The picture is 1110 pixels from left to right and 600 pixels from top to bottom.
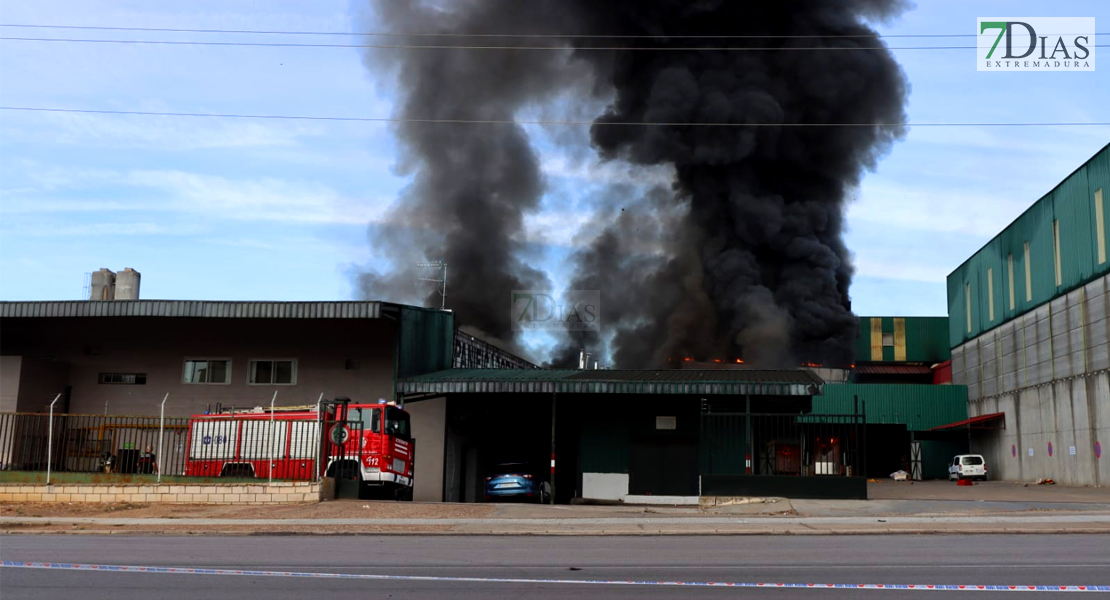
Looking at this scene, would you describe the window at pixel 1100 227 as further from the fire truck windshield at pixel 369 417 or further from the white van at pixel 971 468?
the fire truck windshield at pixel 369 417

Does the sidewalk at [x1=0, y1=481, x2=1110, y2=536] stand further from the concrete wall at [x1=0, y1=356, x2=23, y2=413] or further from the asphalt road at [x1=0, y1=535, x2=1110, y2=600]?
the concrete wall at [x1=0, y1=356, x2=23, y2=413]

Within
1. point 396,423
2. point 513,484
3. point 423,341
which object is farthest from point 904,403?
point 396,423

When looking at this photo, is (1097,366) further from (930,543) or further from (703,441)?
(930,543)

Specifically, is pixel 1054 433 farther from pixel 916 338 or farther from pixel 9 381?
pixel 9 381

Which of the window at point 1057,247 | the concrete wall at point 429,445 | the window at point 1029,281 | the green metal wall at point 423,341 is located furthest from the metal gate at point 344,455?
the window at point 1029,281

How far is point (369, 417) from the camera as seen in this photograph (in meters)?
22.8

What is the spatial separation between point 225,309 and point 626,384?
1000 centimetres

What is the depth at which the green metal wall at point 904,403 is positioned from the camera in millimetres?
50219

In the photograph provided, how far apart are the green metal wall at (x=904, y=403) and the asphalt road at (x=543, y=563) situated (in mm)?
38134

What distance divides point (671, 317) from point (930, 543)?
Result: 150 ft

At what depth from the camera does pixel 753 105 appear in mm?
55531

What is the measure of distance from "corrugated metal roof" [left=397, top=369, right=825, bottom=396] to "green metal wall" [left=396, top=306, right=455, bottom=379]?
72 cm

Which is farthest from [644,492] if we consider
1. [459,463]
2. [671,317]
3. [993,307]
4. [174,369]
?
[671,317]

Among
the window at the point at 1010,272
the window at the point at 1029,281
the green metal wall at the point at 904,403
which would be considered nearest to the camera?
the window at the point at 1029,281
